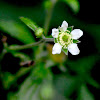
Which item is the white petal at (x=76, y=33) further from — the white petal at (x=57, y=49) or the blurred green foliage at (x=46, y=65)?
the blurred green foliage at (x=46, y=65)

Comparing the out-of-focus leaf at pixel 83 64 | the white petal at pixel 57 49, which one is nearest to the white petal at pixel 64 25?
the white petal at pixel 57 49

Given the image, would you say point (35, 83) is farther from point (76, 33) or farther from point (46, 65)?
point (76, 33)

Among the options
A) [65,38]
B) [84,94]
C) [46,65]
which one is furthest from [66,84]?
[65,38]

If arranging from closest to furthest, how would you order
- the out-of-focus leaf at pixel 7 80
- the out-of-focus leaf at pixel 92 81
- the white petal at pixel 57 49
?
the white petal at pixel 57 49
the out-of-focus leaf at pixel 7 80
the out-of-focus leaf at pixel 92 81

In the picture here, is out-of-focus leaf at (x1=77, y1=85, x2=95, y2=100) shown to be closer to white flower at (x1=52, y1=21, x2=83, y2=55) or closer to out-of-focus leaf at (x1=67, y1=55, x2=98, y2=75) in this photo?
out-of-focus leaf at (x1=67, y1=55, x2=98, y2=75)

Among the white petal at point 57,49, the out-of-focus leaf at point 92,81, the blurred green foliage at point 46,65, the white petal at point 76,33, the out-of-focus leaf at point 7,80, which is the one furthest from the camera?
the out-of-focus leaf at point 92,81

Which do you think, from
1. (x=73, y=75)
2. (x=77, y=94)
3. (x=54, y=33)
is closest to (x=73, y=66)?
(x=73, y=75)

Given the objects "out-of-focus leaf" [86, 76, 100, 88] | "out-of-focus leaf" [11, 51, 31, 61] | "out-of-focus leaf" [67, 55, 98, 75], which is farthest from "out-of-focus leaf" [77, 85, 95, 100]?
"out-of-focus leaf" [11, 51, 31, 61]
